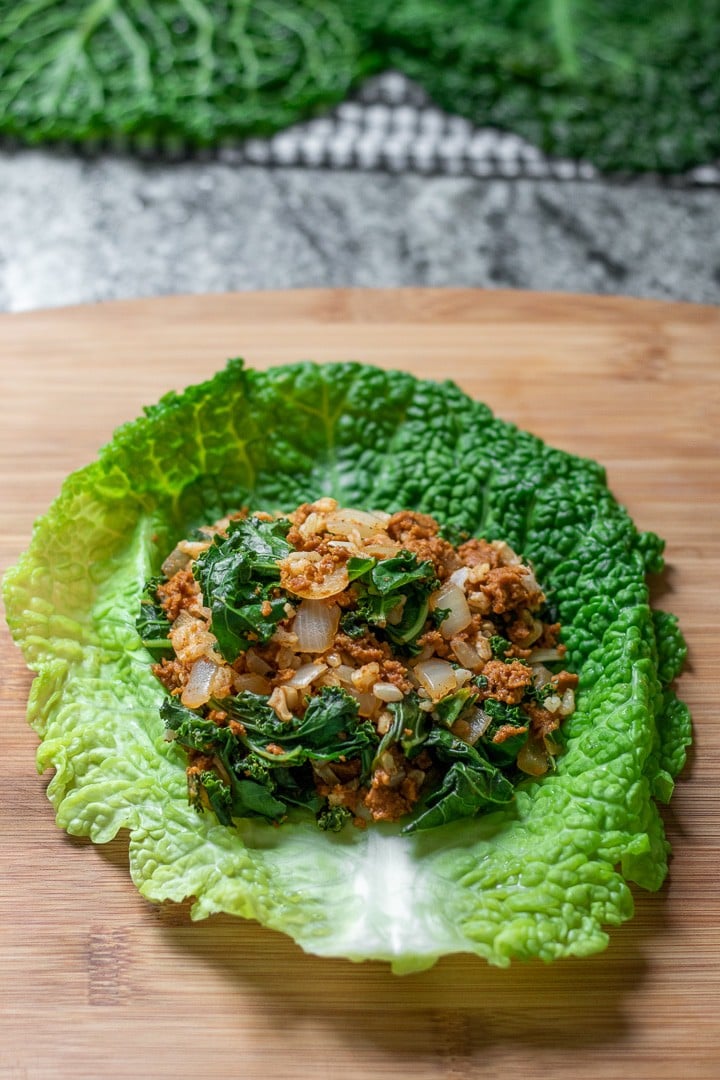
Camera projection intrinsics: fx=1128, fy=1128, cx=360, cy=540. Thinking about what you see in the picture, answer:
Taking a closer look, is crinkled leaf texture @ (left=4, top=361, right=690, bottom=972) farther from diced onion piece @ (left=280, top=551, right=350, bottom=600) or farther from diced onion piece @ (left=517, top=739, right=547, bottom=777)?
diced onion piece @ (left=280, top=551, right=350, bottom=600)

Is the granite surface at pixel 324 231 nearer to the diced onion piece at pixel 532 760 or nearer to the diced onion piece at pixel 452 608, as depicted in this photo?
the diced onion piece at pixel 452 608

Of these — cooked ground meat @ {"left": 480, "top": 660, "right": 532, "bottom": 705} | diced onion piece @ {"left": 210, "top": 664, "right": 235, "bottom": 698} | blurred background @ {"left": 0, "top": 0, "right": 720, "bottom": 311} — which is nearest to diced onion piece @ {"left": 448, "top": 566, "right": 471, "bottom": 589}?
cooked ground meat @ {"left": 480, "top": 660, "right": 532, "bottom": 705}

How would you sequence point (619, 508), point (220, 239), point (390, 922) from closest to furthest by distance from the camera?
point (390, 922) → point (619, 508) → point (220, 239)

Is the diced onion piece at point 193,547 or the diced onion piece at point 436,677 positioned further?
the diced onion piece at point 193,547

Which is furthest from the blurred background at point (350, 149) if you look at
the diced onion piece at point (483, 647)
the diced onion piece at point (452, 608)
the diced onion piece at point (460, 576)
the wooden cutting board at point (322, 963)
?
the diced onion piece at point (483, 647)

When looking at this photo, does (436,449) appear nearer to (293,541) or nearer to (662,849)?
(293,541)

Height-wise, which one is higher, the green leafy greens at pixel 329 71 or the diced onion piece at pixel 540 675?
the green leafy greens at pixel 329 71

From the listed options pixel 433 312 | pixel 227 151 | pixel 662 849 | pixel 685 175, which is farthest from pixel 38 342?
pixel 685 175
